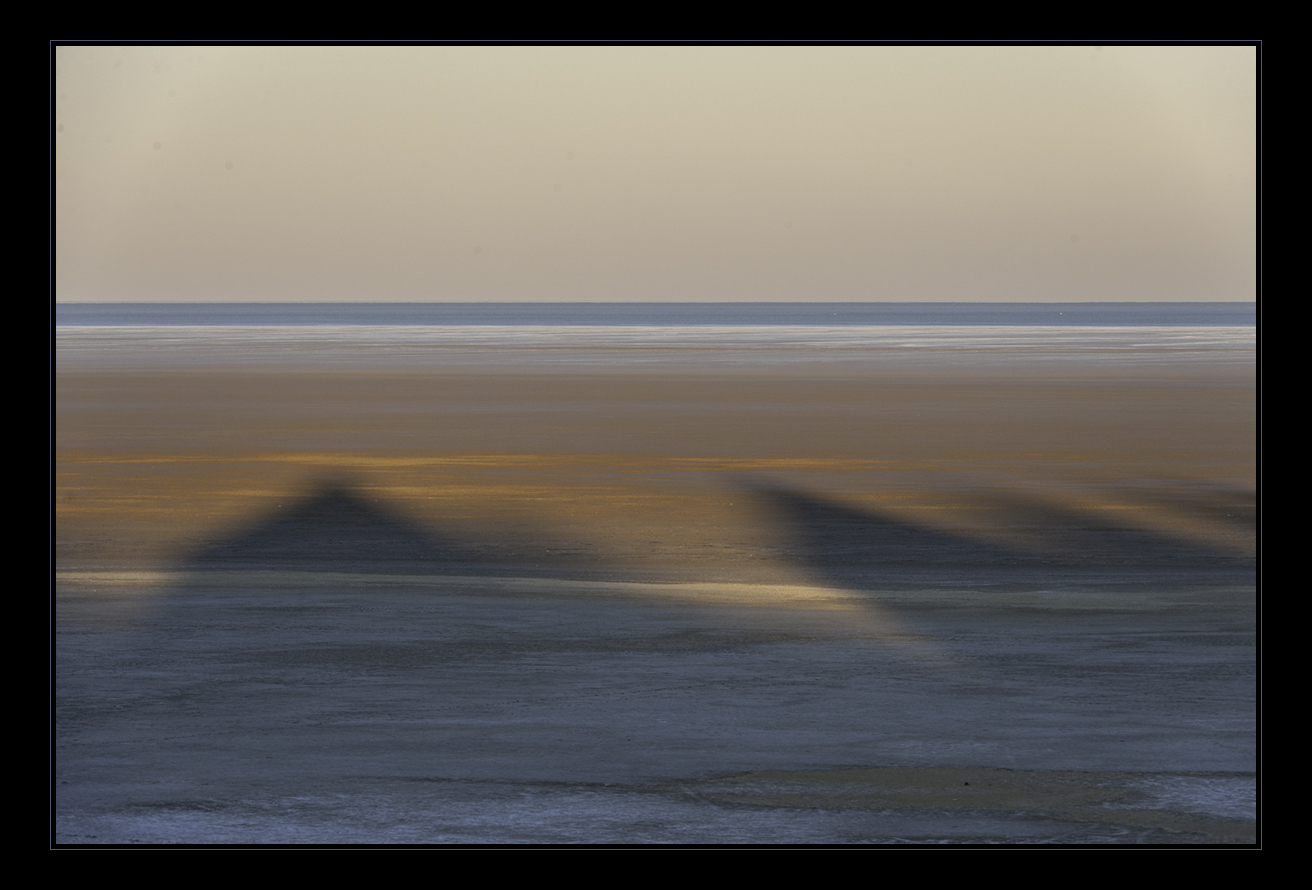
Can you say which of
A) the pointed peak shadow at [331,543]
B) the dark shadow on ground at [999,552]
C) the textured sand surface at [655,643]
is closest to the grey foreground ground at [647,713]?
the textured sand surface at [655,643]

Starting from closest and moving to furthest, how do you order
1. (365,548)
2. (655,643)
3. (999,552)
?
(655,643)
(999,552)
(365,548)

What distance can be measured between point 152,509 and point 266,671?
6.12 meters

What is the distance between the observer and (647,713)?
7520mm

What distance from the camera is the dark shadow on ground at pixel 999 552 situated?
35.9 ft

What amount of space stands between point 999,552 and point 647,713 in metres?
4.96

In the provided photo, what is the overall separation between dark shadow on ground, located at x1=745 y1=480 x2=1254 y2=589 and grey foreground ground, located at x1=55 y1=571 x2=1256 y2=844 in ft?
1.74

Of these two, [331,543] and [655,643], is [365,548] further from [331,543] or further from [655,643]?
[655,643]

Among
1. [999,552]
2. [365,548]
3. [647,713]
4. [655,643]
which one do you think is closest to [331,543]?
[365,548]

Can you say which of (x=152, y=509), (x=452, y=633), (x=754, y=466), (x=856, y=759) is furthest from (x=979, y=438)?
(x=856, y=759)

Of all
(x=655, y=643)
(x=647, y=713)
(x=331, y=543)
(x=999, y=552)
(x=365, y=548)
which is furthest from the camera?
(x=331, y=543)

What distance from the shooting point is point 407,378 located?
34.6 metres

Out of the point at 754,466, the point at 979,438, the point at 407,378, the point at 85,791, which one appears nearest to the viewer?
the point at 85,791

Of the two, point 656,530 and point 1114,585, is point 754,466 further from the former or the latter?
point 1114,585
